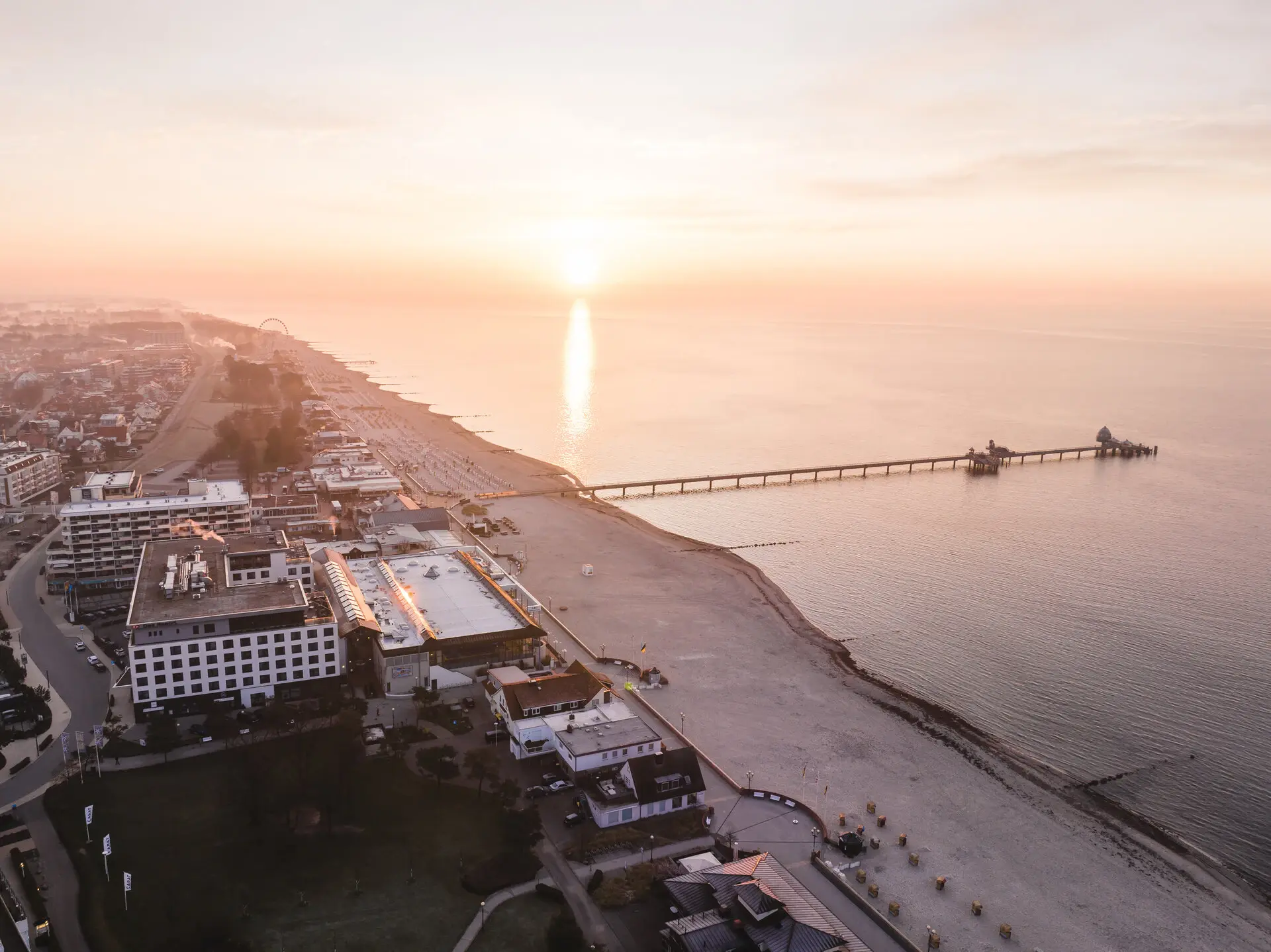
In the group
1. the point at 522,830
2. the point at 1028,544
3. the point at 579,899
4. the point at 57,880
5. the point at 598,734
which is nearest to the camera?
the point at 57,880

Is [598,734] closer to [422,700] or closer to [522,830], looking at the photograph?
[522,830]

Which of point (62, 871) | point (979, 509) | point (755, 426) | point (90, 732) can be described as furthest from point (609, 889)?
point (755, 426)

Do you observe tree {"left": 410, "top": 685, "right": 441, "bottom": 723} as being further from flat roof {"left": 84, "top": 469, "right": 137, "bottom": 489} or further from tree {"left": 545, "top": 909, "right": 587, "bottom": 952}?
flat roof {"left": 84, "top": 469, "right": 137, "bottom": 489}

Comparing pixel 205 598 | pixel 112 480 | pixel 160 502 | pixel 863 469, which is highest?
pixel 160 502

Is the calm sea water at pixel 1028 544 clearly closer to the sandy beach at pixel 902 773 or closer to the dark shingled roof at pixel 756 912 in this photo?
the sandy beach at pixel 902 773

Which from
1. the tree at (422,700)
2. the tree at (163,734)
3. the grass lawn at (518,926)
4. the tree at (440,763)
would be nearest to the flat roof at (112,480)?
the tree at (163,734)

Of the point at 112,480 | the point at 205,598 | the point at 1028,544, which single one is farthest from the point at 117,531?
the point at 1028,544

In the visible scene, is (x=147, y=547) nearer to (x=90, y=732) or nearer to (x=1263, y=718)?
(x=90, y=732)

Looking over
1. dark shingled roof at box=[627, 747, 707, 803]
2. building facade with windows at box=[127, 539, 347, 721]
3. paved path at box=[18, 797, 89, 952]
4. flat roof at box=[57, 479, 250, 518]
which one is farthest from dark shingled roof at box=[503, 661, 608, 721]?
flat roof at box=[57, 479, 250, 518]
